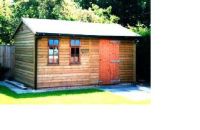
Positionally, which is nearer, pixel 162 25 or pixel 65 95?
pixel 162 25

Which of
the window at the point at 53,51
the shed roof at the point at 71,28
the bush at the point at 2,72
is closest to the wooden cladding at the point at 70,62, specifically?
the window at the point at 53,51

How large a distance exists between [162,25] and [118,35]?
4731mm

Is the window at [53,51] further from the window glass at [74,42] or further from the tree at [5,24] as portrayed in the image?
the tree at [5,24]

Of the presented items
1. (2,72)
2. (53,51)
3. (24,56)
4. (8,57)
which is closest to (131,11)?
(8,57)

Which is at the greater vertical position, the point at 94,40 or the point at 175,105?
the point at 94,40

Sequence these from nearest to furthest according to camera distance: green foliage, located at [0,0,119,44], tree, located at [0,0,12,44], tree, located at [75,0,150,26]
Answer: tree, located at [0,0,12,44] < green foliage, located at [0,0,119,44] < tree, located at [75,0,150,26]

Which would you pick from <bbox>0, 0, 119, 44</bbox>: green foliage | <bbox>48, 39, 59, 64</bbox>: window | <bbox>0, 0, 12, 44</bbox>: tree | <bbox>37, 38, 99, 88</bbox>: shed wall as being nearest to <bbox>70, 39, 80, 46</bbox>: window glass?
<bbox>37, 38, 99, 88</bbox>: shed wall

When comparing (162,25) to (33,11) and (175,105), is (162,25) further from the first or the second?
(33,11)

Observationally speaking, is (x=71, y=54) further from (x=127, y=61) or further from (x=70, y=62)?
(x=127, y=61)

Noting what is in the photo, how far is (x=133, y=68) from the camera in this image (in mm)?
16953

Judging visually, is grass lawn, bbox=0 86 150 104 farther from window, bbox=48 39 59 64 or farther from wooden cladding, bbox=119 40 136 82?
wooden cladding, bbox=119 40 136 82

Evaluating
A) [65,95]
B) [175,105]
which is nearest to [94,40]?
[65,95]

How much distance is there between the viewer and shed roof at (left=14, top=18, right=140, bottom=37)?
1461cm

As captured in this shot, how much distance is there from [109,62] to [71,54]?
2.04 meters
